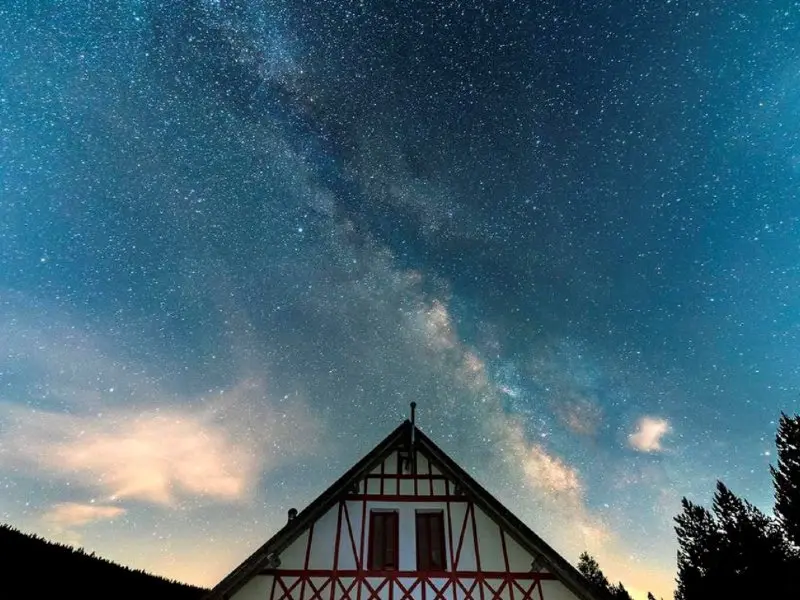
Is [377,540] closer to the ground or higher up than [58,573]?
higher up

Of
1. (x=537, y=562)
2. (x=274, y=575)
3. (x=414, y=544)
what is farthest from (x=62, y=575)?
(x=537, y=562)

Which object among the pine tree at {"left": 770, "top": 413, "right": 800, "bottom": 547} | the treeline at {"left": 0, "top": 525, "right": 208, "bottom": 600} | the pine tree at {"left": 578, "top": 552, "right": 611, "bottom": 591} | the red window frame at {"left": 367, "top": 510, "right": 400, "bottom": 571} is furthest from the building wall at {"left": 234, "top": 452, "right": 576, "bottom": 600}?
the pine tree at {"left": 578, "top": 552, "right": 611, "bottom": 591}

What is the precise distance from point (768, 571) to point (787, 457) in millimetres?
7608

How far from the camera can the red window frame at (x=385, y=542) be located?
11.5 metres

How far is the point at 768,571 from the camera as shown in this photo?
88.7 ft

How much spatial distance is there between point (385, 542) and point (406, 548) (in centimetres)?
66

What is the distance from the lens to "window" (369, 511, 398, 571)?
11.5 metres

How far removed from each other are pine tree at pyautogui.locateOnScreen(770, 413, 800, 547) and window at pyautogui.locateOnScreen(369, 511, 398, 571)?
27609mm

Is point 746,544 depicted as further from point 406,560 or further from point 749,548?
point 406,560

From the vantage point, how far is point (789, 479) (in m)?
25.8

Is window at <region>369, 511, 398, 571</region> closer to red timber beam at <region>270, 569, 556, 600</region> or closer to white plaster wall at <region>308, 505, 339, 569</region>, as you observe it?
red timber beam at <region>270, 569, 556, 600</region>

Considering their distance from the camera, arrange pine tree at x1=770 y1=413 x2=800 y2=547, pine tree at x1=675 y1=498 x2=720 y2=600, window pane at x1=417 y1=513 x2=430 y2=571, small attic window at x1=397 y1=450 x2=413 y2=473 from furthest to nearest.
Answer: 1. pine tree at x1=675 y1=498 x2=720 y2=600
2. pine tree at x1=770 y1=413 x2=800 y2=547
3. small attic window at x1=397 y1=450 x2=413 y2=473
4. window pane at x1=417 y1=513 x2=430 y2=571

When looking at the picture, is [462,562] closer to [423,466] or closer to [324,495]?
[423,466]

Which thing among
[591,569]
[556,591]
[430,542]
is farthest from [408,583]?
[591,569]
